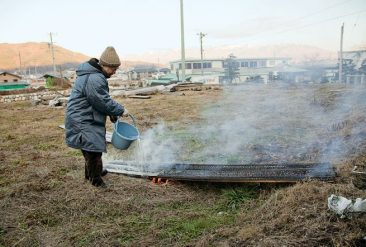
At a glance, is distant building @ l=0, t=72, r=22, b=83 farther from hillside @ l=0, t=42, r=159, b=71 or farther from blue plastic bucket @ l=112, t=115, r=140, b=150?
hillside @ l=0, t=42, r=159, b=71

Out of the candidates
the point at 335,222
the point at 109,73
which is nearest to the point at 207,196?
the point at 335,222

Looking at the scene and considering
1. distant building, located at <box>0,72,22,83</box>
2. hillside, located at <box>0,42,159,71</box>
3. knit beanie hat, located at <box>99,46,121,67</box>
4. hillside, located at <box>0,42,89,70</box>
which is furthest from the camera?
hillside, located at <box>0,42,89,70</box>

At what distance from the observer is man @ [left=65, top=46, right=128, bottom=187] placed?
12.5 ft

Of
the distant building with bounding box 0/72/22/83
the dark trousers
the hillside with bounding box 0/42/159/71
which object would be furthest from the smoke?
the hillside with bounding box 0/42/159/71

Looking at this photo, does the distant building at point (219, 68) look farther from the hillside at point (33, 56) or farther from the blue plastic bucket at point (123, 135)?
the hillside at point (33, 56)

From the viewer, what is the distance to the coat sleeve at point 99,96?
3.77 meters

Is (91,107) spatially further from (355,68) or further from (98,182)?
(355,68)

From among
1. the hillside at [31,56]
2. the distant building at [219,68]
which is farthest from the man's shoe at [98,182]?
the hillside at [31,56]

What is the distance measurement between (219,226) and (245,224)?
0.26 metres

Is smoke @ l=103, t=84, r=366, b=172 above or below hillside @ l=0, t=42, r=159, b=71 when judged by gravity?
below

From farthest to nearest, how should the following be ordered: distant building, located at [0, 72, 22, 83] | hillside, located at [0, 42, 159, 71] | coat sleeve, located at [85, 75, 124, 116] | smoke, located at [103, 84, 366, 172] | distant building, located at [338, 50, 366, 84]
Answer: hillside, located at [0, 42, 159, 71] < distant building, located at [0, 72, 22, 83] < distant building, located at [338, 50, 366, 84] < smoke, located at [103, 84, 366, 172] < coat sleeve, located at [85, 75, 124, 116]

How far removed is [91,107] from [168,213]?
1.56 metres

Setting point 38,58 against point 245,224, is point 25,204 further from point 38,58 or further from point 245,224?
point 38,58

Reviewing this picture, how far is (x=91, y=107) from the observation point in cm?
388
